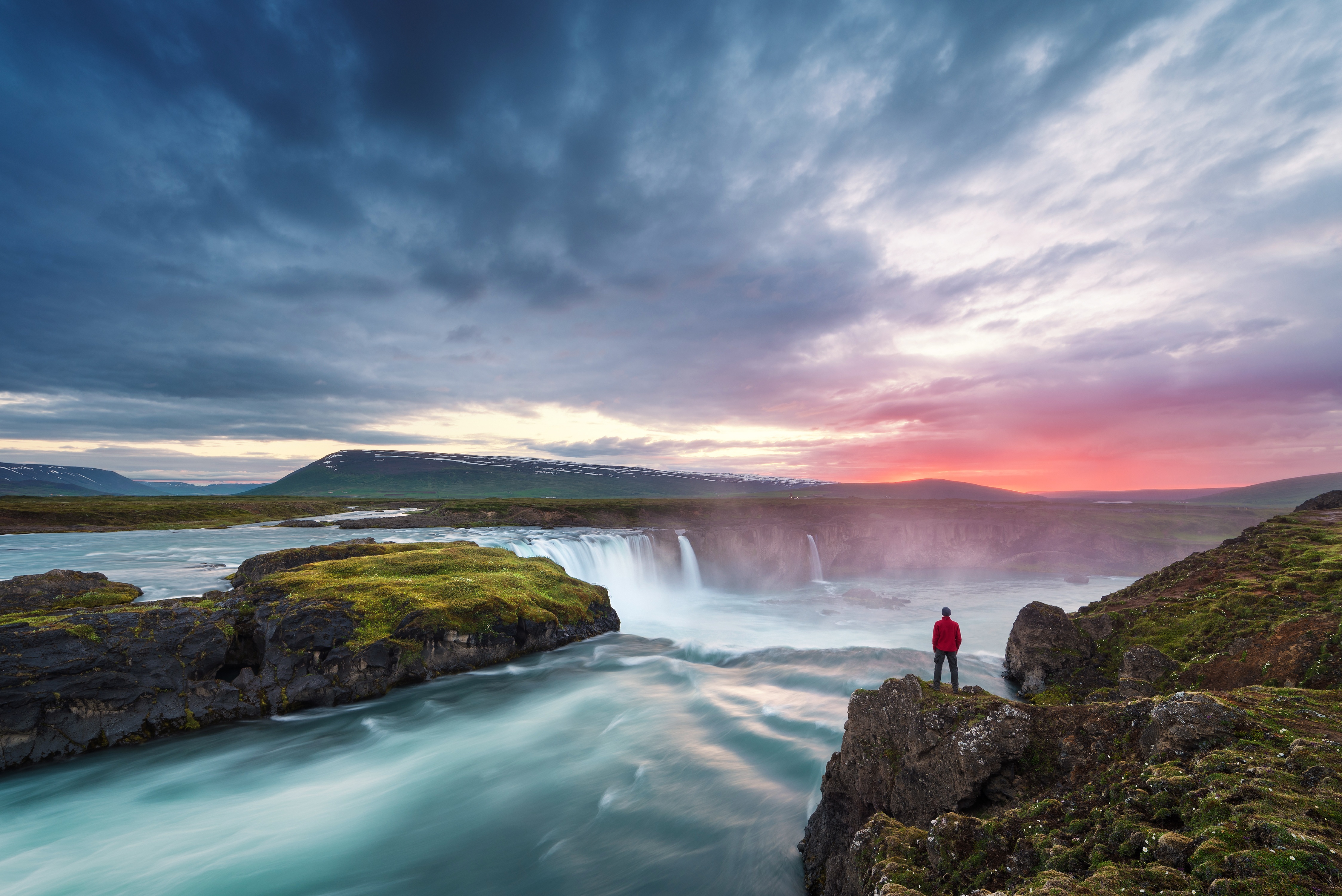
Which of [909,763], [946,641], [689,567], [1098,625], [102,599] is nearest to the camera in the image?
[909,763]

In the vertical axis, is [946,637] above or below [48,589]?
below

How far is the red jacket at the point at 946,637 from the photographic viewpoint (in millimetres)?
13500

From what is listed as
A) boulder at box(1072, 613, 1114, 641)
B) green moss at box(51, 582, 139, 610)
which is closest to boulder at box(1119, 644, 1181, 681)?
boulder at box(1072, 613, 1114, 641)

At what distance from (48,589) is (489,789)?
1779 cm

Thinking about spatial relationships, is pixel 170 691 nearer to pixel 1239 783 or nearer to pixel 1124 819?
pixel 1124 819

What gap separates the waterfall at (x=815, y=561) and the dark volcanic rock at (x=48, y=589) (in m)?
64.6

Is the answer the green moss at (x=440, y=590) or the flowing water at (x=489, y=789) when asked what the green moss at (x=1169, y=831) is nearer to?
the flowing water at (x=489, y=789)

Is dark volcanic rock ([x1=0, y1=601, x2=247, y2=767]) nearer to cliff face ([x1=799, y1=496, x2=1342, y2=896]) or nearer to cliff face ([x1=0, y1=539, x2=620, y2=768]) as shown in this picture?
cliff face ([x1=0, y1=539, x2=620, y2=768])

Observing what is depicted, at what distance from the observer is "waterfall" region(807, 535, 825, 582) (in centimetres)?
7012

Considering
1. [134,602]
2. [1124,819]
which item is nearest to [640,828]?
[1124,819]

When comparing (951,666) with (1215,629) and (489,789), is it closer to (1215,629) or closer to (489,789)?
(1215,629)

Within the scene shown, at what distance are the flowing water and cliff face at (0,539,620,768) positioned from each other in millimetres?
577

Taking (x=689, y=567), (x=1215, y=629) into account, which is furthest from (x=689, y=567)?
(x=1215, y=629)

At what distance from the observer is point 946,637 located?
44.5ft
